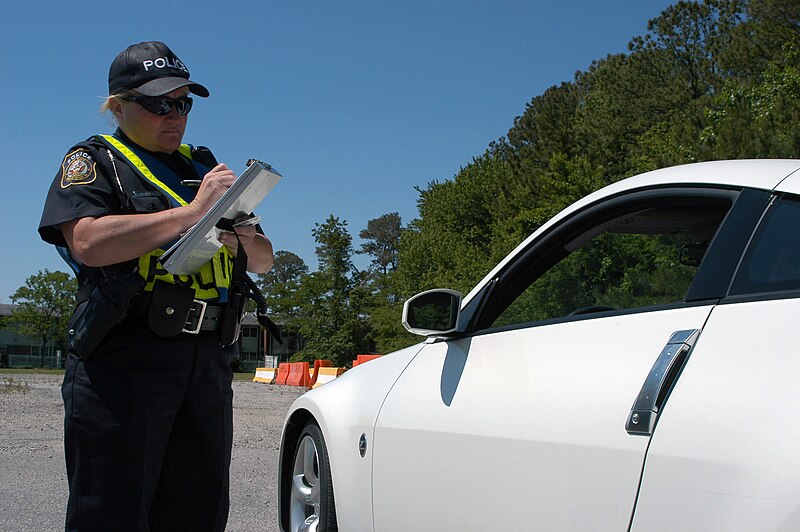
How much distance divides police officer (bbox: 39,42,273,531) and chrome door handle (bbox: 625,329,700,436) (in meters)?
1.44

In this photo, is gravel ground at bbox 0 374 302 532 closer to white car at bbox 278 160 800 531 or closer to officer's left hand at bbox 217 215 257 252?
white car at bbox 278 160 800 531

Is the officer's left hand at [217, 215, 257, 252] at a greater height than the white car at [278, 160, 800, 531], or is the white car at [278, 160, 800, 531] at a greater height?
the officer's left hand at [217, 215, 257, 252]

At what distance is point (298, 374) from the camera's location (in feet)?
105

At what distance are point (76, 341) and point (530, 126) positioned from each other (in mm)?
52936

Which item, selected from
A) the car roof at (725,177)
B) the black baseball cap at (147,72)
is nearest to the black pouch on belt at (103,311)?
the black baseball cap at (147,72)

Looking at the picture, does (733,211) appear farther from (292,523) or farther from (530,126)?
(530,126)

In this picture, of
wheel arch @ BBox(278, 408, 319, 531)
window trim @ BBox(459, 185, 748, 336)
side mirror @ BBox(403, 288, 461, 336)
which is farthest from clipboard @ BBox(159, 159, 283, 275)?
wheel arch @ BBox(278, 408, 319, 531)

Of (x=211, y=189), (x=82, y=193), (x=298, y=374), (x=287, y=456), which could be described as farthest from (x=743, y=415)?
(x=298, y=374)

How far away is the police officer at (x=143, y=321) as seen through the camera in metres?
2.84

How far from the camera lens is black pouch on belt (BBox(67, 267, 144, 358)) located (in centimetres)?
281

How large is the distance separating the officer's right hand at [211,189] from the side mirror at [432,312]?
0.72 m

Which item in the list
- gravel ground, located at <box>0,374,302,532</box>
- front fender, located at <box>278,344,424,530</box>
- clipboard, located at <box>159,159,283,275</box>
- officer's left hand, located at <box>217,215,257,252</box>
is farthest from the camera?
gravel ground, located at <box>0,374,302,532</box>

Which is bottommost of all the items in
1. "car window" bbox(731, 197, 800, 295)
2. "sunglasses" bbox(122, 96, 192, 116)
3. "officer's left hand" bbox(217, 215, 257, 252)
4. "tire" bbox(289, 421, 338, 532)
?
"tire" bbox(289, 421, 338, 532)

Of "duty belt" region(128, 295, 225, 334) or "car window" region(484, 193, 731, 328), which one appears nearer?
"car window" region(484, 193, 731, 328)
